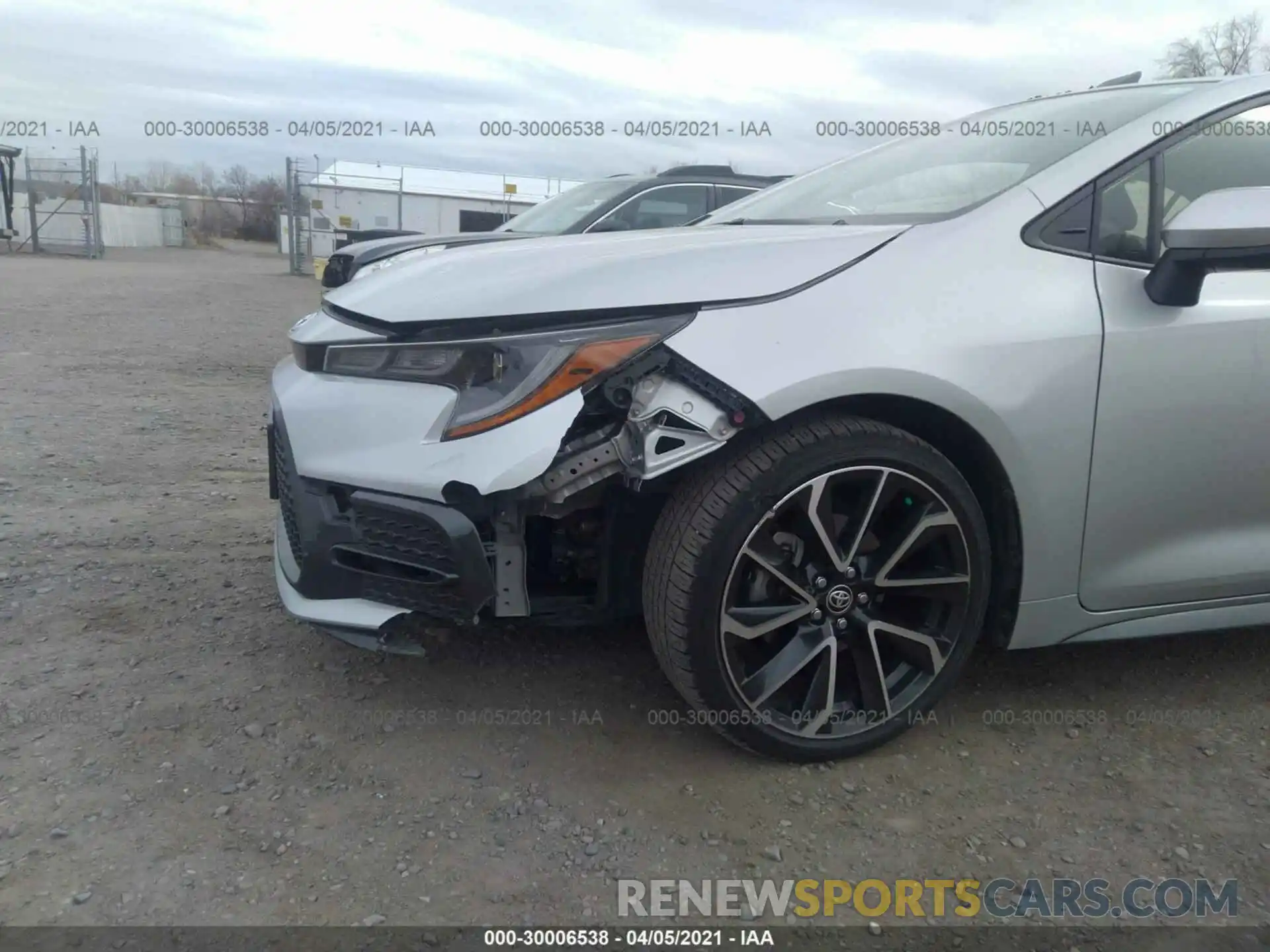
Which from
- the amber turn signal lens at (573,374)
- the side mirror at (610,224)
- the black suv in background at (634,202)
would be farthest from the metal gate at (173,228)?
the amber turn signal lens at (573,374)

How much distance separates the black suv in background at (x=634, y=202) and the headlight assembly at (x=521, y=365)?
4.86m

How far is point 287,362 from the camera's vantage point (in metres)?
2.71

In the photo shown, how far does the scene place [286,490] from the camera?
2457 millimetres

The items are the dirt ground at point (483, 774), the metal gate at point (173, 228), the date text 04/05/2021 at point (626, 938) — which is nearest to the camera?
the date text 04/05/2021 at point (626, 938)

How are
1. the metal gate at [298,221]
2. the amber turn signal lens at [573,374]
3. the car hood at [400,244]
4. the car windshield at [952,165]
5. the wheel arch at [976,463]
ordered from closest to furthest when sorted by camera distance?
the amber turn signal lens at [573,374], the wheel arch at [976,463], the car windshield at [952,165], the car hood at [400,244], the metal gate at [298,221]

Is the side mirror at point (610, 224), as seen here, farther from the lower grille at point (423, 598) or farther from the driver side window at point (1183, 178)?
the lower grille at point (423, 598)

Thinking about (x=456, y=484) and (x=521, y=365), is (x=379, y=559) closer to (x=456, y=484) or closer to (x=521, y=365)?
(x=456, y=484)

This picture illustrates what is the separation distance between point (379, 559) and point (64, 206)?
28552mm

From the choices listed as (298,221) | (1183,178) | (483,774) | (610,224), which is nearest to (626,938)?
(483,774)

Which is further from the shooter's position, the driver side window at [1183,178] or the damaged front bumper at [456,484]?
the driver side window at [1183,178]

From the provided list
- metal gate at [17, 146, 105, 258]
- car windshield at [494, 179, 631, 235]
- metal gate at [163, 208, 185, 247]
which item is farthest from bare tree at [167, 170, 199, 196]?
car windshield at [494, 179, 631, 235]

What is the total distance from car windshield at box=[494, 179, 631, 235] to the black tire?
592 cm

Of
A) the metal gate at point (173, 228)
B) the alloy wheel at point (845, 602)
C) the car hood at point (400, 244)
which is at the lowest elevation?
the alloy wheel at point (845, 602)

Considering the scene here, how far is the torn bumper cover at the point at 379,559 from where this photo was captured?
6.82 feet
